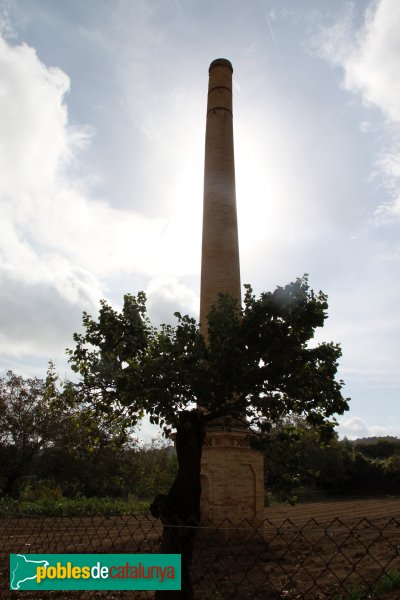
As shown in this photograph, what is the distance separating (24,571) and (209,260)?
12875 millimetres

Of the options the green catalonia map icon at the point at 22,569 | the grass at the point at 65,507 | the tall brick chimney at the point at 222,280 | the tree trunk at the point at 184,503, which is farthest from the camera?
the grass at the point at 65,507

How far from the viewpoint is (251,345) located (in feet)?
28.5

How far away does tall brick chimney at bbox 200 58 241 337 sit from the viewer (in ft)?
57.4

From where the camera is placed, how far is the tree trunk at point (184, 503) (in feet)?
21.2

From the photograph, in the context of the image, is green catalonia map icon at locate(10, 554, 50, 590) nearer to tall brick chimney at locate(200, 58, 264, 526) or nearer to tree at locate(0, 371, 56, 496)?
tall brick chimney at locate(200, 58, 264, 526)

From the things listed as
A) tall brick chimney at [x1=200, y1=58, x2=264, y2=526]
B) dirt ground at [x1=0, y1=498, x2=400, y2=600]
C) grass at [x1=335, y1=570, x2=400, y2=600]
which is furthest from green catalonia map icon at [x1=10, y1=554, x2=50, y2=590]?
tall brick chimney at [x1=200, y1=58, x2=264, y2=526]

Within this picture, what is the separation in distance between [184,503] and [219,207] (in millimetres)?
12786

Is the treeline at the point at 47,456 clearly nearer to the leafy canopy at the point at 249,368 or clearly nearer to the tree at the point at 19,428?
the tree at the point at 19,428

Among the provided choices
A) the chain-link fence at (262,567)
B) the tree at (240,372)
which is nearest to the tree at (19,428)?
the chain-link fence at (262,567)

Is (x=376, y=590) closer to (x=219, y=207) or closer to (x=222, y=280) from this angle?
(x=222, y=280)

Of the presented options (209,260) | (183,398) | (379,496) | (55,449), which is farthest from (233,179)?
(379,496)

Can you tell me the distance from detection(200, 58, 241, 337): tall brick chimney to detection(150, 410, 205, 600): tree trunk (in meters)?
8.37

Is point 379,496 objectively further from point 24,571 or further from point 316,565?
point 24,571

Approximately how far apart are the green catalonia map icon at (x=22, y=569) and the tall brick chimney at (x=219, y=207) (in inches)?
421
